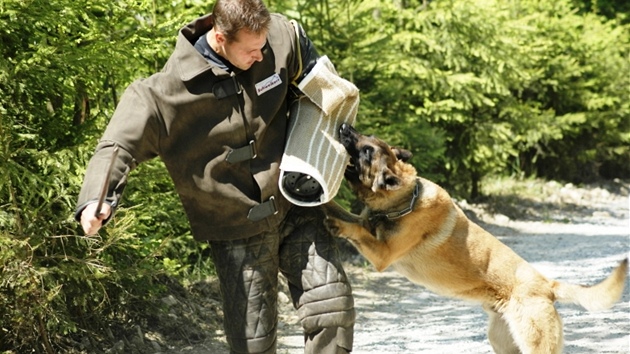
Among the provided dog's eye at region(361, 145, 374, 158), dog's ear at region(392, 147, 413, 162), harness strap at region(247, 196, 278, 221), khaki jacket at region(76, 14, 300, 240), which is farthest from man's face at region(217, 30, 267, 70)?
dog's ear at region(392, 147, 413, 162)

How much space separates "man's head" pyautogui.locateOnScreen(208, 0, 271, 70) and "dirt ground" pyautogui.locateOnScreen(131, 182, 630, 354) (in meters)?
3.15

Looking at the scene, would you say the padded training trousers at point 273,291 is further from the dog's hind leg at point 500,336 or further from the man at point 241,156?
the dog's hind leg at point 500,336

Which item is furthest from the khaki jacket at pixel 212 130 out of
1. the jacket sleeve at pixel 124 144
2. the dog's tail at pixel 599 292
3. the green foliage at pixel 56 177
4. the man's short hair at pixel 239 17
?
the dog's tail at pixel 599 292

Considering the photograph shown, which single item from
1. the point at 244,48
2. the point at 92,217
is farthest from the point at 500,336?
the point at 92,217

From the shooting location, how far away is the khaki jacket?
3902 mm

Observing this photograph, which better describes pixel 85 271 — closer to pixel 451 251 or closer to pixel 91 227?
pixel 91 227

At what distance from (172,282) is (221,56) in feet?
12.2

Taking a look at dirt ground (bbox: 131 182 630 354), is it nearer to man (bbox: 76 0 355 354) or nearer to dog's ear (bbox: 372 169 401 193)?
dog's ear (bbox: 372 169 401 193)

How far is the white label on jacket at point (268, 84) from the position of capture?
4055 mm

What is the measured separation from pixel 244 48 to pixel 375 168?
1.80 metres

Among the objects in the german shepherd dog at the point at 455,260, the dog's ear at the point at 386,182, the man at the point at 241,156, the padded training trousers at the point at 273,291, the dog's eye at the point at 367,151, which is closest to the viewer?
the man at the point at 241,156

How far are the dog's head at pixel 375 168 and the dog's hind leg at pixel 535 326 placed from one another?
113 centimetres

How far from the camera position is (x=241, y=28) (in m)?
3.74

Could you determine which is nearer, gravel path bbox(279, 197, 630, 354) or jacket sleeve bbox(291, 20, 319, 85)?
jacket sleeve bbox(291, 20, 319, 85)
